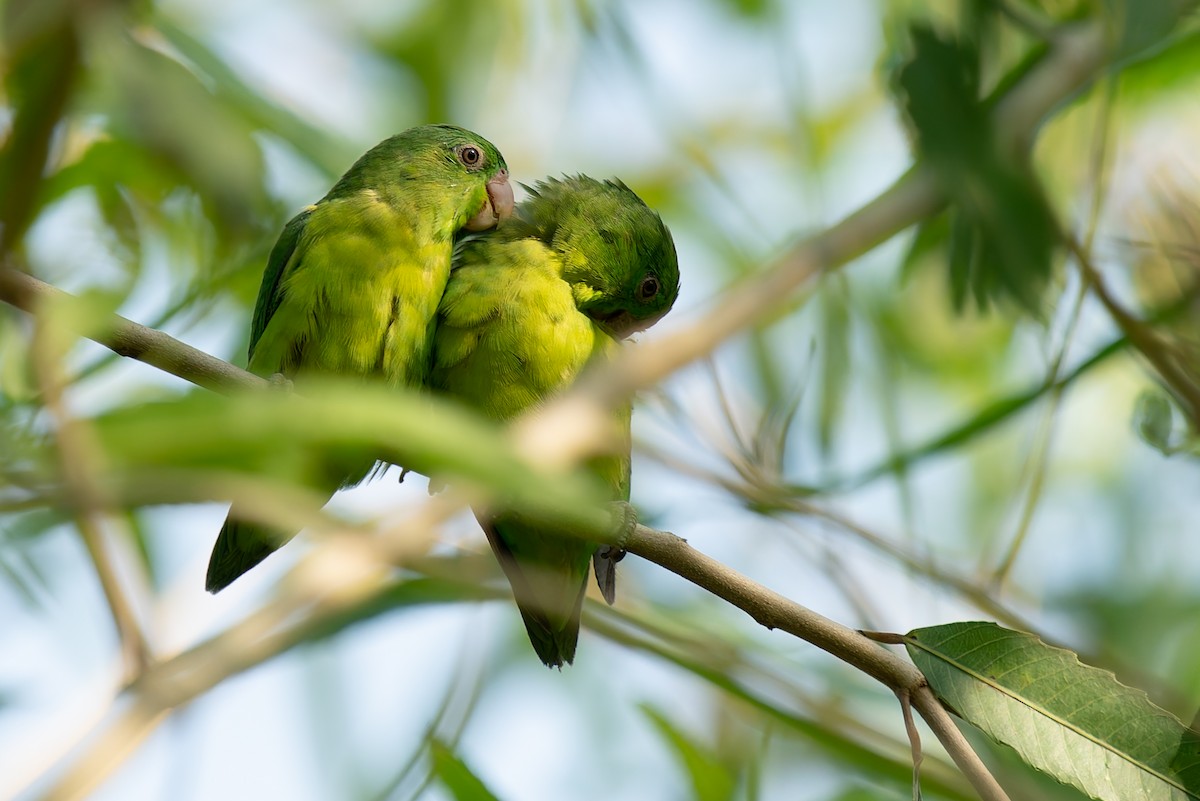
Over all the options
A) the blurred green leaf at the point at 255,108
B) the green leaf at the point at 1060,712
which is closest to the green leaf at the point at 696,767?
the green leaf at the point at 1060,712

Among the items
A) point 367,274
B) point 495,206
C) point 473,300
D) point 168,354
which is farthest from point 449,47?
point 168,354

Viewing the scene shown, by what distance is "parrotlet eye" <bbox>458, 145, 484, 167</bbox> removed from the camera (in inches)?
159

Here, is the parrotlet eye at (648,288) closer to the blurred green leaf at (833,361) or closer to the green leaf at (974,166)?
the blurred green leaf at (833,361)

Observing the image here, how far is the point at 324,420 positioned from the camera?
1.37 metres

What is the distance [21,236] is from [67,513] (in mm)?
650

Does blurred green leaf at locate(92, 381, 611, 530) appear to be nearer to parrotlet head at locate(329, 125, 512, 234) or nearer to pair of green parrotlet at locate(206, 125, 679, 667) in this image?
pair of green parrotlet at locate(206, 125, 679, 667)

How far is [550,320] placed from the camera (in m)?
3.49

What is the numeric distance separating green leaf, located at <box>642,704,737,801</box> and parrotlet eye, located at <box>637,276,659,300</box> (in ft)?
4.16

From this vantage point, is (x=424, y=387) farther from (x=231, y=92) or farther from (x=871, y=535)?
(x=871, y=535)

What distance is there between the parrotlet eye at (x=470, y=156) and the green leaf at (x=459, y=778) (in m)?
2.17

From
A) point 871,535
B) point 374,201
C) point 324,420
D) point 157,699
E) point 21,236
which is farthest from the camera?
point 374,201

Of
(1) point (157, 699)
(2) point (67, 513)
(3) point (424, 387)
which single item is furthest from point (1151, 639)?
(2) point (67, 513)

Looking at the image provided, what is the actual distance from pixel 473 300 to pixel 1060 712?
190cm

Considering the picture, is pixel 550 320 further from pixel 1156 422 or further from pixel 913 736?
pixel 913 736
